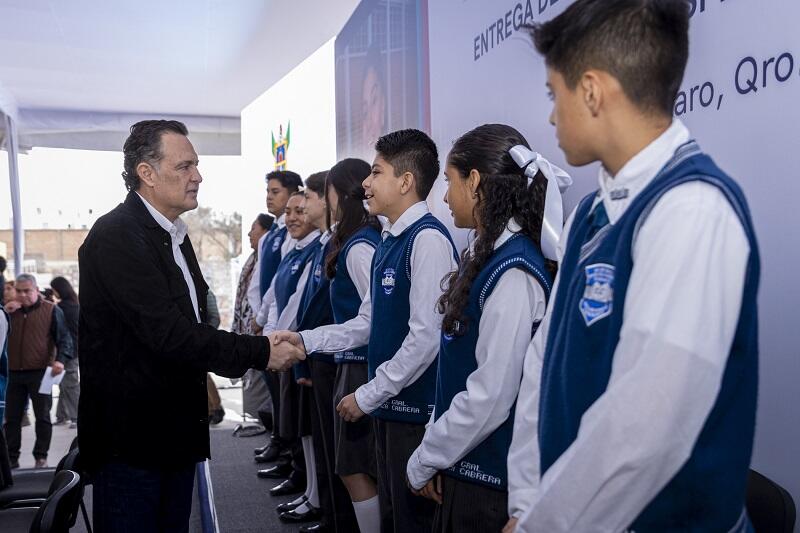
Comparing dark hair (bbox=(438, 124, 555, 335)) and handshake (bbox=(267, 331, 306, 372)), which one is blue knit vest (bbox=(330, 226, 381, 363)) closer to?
handshake (bbox=(267, 331, 306, 372))

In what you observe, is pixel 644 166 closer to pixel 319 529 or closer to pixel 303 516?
pixel 319 529

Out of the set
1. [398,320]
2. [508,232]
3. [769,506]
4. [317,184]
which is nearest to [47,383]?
[317,184]

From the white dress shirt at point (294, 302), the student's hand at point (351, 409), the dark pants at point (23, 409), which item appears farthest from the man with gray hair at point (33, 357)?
the student's hand at point (351, 409)

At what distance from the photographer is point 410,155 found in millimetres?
2658

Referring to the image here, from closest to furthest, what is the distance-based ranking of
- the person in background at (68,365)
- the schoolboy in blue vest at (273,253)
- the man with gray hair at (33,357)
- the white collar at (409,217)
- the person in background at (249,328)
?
the white collar at (409,217) < the schoolboy in blue vest at (273,253) < the man with gray hair at (33,357) < the person in background at (249,328) < the person in background at (68,365)

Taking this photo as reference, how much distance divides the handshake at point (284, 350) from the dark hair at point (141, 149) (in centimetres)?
70

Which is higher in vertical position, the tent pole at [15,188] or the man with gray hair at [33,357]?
the tent pole at [15,188]

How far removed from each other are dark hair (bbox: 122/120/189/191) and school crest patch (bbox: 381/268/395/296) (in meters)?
0.81

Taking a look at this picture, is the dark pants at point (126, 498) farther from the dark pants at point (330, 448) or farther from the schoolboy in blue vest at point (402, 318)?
the dark pants at point (330, 448)

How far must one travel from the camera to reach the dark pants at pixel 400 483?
2.34 meters

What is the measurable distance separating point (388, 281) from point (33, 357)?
14.9ft

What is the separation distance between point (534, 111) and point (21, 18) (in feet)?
18.2

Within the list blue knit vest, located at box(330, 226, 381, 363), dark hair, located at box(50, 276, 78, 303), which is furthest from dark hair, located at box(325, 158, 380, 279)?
dark hair, located at box(50, 276, 78, 303)

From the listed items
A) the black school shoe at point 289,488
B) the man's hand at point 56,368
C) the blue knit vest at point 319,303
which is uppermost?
the blue knit vest at point 319,303
